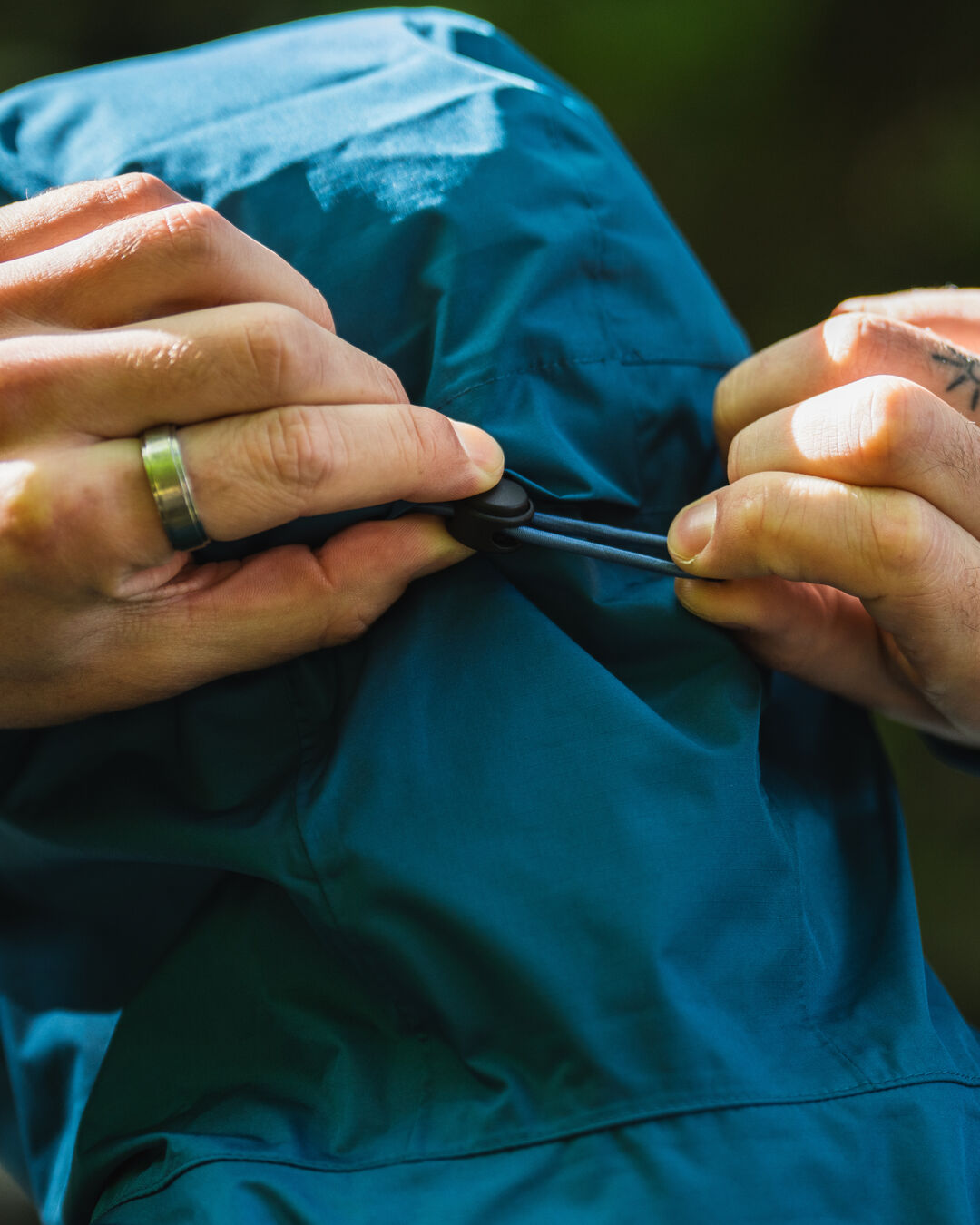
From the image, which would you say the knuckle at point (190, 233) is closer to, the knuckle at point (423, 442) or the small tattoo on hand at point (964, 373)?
the knuckle at point (423, 442)

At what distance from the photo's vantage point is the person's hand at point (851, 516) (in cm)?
55

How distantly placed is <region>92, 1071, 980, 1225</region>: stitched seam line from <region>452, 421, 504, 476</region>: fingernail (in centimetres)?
37

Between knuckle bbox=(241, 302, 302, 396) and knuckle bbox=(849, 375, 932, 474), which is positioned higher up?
knuckle bbox=(241, 302, 302, 396)

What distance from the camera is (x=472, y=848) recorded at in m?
0.55

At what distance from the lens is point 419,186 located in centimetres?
61

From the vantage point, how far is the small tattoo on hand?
2.21 feet

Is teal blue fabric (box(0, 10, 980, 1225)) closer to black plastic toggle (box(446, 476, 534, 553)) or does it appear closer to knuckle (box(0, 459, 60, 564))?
black plastic toggle (box(446, 476, 534, 553))

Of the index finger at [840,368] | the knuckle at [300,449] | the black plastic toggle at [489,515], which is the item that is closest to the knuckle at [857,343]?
the index finger at [840,368]

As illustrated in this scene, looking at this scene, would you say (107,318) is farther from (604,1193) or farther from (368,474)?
(604,1193)

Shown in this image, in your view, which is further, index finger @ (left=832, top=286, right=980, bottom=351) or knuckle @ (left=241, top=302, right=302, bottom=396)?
index finger @ (left=832, top=286, right=980, bottom=351)

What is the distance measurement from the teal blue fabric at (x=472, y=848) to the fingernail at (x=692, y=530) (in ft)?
0.16

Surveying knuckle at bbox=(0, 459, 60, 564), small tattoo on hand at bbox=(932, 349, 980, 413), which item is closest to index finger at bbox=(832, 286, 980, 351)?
small tattoo on hand at bbox=(932, 349, 980, 413)

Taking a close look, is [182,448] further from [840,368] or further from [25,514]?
[840,368]

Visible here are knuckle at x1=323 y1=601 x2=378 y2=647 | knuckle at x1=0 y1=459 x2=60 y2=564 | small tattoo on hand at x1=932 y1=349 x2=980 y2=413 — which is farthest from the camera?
small tattoo on hand at x1=932 y1=349 x2=980 y2=413
